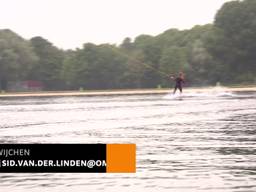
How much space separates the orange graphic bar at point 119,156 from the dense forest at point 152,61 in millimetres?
75296

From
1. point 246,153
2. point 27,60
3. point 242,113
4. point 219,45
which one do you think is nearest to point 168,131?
point 246,153

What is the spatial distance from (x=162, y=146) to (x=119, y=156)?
6860 millimetres

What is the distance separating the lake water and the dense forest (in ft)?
194

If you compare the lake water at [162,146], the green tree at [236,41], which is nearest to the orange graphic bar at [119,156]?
the lake water at [162,146]

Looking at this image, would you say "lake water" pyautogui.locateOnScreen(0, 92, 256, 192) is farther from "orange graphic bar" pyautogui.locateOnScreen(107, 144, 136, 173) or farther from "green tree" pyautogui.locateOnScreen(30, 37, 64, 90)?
"green tree" pyautogui.locateOnScreen(30, 37, 64, 90)

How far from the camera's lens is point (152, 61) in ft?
320

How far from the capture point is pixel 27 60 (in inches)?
4016

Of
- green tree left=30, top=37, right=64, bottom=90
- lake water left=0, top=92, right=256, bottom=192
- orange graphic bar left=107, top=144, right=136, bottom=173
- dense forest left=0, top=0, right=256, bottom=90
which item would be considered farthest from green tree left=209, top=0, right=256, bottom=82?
orange graphic bar left=107, top=144, right=136, bottom=173

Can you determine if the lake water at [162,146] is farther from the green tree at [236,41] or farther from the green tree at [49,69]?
the green tree at [49,69]

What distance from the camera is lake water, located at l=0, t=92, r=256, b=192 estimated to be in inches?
503

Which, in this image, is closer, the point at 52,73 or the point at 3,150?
the point at 3,150

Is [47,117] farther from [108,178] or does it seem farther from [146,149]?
[108,178]

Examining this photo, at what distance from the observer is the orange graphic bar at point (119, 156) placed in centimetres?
1146

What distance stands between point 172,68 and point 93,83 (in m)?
→ 16.8
